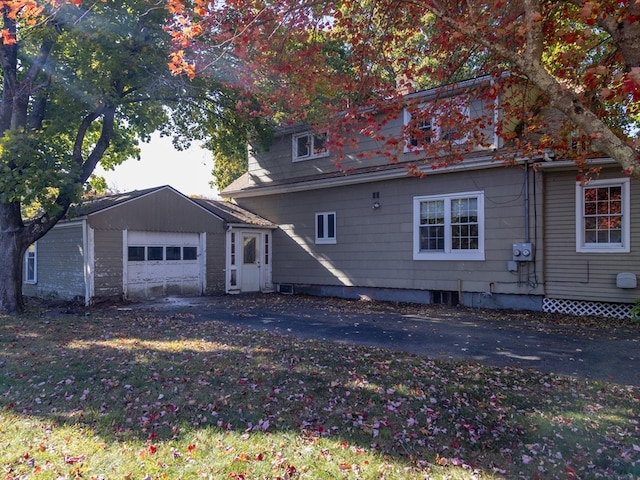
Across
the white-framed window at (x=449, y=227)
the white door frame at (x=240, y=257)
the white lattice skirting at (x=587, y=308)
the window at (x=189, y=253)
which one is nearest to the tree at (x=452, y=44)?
the white-framed window at (x=449, y=227)

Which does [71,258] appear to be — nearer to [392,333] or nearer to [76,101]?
[76,101]

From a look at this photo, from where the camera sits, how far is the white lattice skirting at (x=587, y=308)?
33.3ft

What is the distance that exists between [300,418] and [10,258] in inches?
392

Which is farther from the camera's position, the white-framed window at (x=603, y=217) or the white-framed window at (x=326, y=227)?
the white-framed window at (x=326, y=227)

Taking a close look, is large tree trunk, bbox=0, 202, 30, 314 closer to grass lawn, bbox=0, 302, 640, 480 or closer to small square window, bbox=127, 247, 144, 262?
small square window, bbox=127, 247, 144, 262

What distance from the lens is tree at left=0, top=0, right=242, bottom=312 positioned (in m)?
9.62

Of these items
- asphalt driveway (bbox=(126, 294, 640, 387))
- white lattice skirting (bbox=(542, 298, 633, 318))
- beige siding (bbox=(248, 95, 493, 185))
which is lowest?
asphalt driveway (bbox=(126, 294, 640, 387))

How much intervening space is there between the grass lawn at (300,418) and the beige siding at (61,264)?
704 cm

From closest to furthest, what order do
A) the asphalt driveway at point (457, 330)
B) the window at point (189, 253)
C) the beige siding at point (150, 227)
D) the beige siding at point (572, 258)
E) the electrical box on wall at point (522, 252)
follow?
the asphalt driveway at point (457, 330) → the beige siding at point (572, 258) → the electrical box on wall at point (522, 252) → the beige siding at point (150, 227) → the window at point (189, 253)

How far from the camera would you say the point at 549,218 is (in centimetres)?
1073

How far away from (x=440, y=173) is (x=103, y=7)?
9.07 metres

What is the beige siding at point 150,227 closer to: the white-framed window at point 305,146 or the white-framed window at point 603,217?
the white-framed window at point 305,146

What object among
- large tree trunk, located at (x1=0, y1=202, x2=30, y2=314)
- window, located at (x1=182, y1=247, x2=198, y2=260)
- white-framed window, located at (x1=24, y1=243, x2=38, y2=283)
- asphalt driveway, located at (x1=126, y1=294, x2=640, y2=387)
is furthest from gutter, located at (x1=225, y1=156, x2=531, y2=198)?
large tree trunk, located at (x1=0, y1=202, x2=30, y2=314)

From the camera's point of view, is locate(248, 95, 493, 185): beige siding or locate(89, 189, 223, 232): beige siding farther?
locate(248, 95, 493, 185): beige siding
